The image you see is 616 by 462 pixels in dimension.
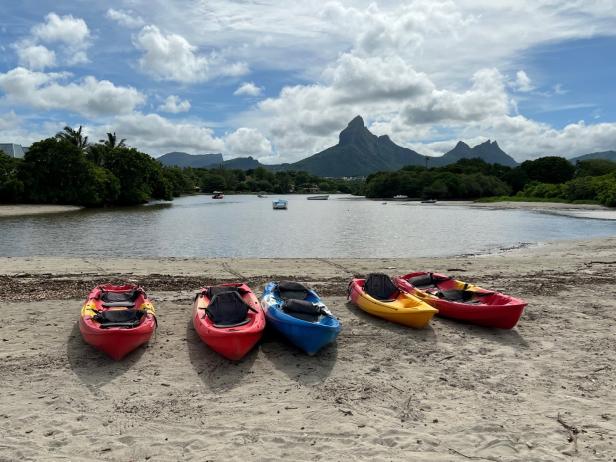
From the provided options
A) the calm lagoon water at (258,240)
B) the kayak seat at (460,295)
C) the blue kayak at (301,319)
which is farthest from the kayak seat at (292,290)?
the calm lagoon water at (258,240)

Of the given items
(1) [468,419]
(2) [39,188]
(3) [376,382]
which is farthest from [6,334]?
(2) [39,188]

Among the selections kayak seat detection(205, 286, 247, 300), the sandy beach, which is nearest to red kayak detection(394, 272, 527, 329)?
the sandy beach

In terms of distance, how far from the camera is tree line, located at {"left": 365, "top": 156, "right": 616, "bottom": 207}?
304ft

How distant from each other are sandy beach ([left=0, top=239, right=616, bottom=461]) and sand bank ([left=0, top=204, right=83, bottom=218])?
168 ft

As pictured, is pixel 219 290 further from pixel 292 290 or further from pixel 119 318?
pixel 119 318

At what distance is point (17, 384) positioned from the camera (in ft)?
23.5

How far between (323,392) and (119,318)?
4251mm

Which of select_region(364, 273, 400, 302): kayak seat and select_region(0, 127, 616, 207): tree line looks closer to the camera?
select_region(364, 273, 400, 302): kayak seat

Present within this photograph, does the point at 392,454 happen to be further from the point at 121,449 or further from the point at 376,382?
the point at 121,449

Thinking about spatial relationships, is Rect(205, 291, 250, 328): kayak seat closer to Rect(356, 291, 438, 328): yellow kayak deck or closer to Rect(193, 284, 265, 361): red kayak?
Rect(193, 284, 265, 361): red kayak

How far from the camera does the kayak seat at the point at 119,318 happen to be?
27.2 feet

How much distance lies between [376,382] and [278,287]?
3991mm

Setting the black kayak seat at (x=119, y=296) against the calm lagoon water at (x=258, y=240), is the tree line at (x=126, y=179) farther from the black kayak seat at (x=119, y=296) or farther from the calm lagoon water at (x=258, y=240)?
the black kayak seat at (x=119, y=296)

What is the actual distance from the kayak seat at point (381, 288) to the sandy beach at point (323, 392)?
684 mm
